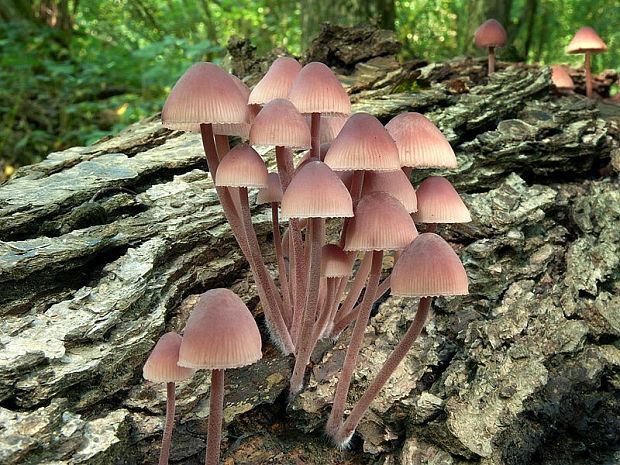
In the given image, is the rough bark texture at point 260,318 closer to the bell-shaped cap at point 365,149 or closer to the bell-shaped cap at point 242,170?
the bell-shaped cap at point 242,170

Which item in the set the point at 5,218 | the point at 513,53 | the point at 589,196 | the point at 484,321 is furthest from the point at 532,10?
the point at 5,218

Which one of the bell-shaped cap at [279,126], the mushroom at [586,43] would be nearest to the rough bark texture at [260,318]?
the bell-shaped cap at [279,126]

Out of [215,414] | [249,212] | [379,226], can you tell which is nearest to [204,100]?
[249,212]

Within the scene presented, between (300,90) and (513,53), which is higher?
(300,90)

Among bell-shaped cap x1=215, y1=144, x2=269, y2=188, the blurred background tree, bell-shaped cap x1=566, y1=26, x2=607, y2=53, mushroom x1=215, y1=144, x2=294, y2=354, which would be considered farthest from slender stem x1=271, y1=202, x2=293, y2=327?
Result: bell-shaped cap x1=566, y1=26, x2=607, y2=53

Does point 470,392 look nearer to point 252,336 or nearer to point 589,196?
point 252,336

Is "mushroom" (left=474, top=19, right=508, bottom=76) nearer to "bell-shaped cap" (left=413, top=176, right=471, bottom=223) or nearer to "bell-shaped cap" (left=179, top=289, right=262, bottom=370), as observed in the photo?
"bell-shaped cap" (left=413, top=176, right=471, bottom=223)

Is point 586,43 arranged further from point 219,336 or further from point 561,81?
point 219,336
